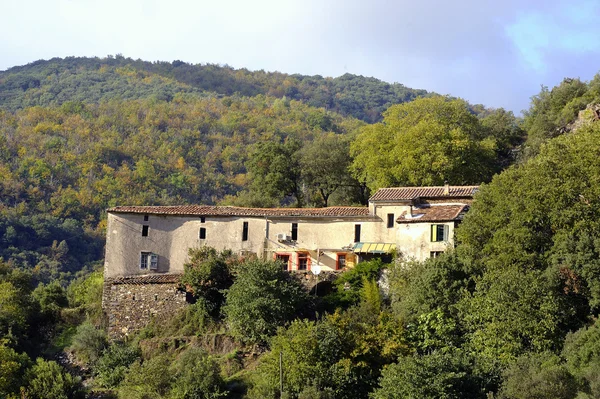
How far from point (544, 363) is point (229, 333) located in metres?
14.8

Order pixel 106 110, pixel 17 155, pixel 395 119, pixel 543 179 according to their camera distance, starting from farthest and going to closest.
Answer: pixel 106 110 < pixel 17 155 < pixel 395 119 < pixel 543 179

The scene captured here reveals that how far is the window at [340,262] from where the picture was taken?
1849 inches

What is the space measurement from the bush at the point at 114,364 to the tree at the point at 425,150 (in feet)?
57.4

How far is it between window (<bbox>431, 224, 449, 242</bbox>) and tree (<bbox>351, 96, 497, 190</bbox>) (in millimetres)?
8202

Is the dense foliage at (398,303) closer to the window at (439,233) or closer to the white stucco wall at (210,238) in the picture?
the window at (439,233)

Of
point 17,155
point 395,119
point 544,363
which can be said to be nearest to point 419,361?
point 544,363

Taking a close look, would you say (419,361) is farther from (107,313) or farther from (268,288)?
(107,313)

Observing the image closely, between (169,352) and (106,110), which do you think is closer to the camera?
(169,352)

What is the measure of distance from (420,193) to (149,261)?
1410 cm

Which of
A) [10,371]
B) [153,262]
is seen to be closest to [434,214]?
[153,262]

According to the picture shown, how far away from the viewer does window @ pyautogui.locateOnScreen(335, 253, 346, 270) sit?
46969 mm

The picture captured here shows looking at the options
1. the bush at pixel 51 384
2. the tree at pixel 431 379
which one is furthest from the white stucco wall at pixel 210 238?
the tree at pixel 431 379

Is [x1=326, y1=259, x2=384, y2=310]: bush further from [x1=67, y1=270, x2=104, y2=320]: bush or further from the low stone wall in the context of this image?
[x1=67, y1=270, x2=104, y2=320]: bush

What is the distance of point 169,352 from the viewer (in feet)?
142
